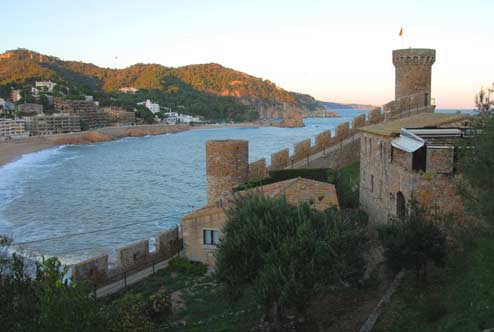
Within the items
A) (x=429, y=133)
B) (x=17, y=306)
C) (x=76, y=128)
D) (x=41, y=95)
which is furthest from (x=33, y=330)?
(x=41, y=95)

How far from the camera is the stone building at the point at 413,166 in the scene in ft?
31.9

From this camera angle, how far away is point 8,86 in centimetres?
12925

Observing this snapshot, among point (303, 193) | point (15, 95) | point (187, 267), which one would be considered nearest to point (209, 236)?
point (187, 267)

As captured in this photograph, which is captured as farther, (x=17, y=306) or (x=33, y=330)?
(x=17, y=306)

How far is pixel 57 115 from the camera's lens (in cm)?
9438

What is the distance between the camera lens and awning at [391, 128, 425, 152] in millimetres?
9977

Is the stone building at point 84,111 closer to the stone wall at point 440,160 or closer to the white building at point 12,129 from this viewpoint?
the white building at point 12,129

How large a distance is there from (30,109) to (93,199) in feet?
272

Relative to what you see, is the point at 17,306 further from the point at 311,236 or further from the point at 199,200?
the point at 199,200

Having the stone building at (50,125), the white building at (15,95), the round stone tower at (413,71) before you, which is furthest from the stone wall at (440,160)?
the white building at (15,95)

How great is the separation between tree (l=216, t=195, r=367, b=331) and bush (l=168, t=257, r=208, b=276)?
14.0 ft

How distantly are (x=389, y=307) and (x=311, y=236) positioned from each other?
1752mm

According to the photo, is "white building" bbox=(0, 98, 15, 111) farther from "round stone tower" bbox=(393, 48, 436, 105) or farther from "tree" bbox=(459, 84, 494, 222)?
"tree" bbox=(459, 84, 494, 222)

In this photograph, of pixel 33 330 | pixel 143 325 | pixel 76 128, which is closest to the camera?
pixel 33 330
